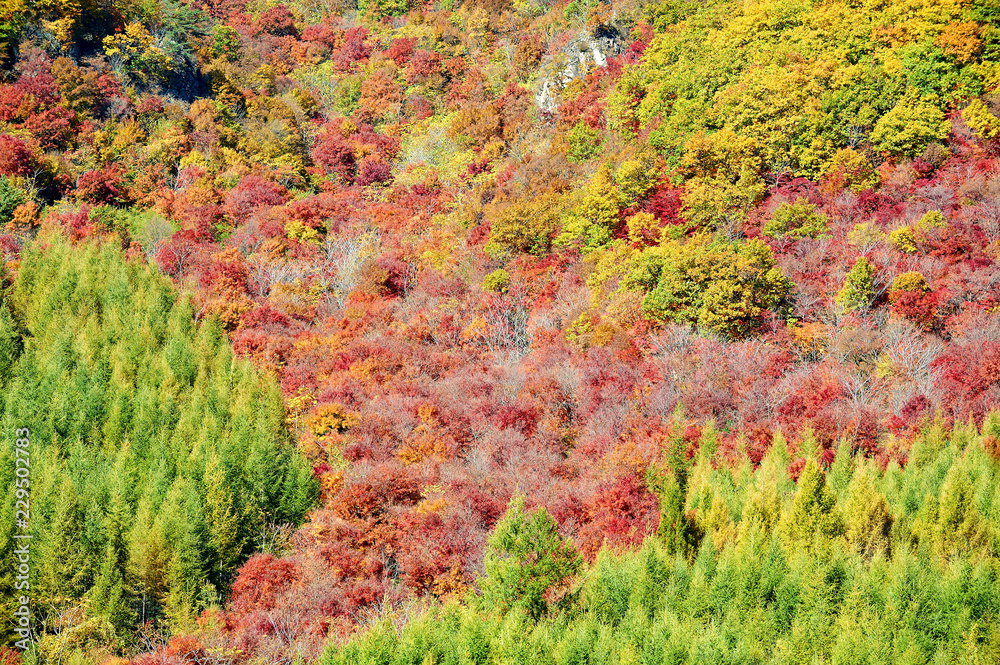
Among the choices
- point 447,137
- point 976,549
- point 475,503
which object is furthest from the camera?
point 447,137

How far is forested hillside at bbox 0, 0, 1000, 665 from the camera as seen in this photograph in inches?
1444

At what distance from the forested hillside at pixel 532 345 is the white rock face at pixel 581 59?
16.9 inches

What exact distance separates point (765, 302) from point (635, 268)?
768 cm

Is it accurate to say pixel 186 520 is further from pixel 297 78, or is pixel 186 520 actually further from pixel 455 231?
pixel 297 78

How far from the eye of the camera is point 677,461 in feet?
139

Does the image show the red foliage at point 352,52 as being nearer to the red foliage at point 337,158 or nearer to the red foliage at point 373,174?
the red foliage at point 337,158

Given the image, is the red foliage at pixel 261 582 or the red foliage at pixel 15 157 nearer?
the red foliage at pixel 261 582

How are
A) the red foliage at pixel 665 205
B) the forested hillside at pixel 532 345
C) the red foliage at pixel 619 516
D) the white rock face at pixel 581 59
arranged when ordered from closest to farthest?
1. the forested hillside at pixel 532 345
2. the red foliage at pixel 619 516
3. the red foliage at pixel 665 205
4. the white rock face at pixel 581 59

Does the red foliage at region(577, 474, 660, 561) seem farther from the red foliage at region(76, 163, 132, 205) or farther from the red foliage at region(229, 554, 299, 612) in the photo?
the red foliage at region(76, 163, 132, 205)

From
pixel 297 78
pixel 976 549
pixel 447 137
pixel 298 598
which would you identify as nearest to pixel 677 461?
pixel 976 549

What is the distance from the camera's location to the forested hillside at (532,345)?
120 ft

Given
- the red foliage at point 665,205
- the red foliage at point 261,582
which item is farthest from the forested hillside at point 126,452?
the red foliage at point 665,205

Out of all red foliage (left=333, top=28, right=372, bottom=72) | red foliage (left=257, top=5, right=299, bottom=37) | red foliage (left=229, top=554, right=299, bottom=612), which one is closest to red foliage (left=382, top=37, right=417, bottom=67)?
red foliage (left=333, top=28, right=372, bottom=72)

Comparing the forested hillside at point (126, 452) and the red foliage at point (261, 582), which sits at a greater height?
the forested hillside at point (126, 452)
